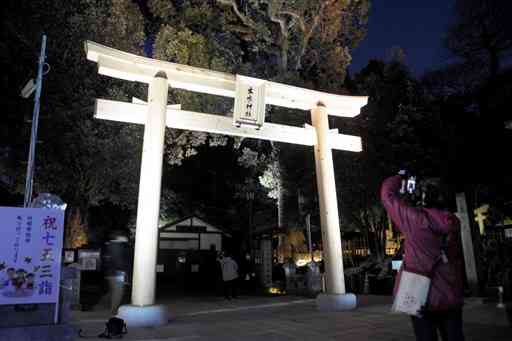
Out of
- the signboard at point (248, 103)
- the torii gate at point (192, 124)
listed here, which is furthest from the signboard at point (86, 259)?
the signboard at point (248, 103)

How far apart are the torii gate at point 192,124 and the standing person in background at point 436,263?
5.54 m

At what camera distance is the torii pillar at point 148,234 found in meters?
7.29

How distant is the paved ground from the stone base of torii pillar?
0.35m

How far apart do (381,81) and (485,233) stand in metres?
7.26

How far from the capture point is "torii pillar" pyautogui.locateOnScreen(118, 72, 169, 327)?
23.9 ft

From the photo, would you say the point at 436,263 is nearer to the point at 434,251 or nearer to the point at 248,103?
the point at 434,251

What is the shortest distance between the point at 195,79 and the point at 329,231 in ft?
14.8

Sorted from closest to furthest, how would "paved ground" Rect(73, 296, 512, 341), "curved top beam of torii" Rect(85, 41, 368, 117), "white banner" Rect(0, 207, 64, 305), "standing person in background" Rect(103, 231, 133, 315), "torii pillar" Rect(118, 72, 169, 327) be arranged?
"white banner" Rect(0, 207, 64, 305) < "paved ground" Rect(73, 296, 512, 341) < "torii pillar" Rect(118, 72, 169, 327) < "curved top beam of torii" Rect(85, 41, 368, 117) < "standing person in background" Rect(103, 231, 133, 315)

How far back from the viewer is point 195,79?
9039 millimetres

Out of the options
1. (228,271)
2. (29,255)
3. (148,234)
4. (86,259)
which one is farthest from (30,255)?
(228,271)

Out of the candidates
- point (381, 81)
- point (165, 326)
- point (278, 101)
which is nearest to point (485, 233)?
point (381, 81)

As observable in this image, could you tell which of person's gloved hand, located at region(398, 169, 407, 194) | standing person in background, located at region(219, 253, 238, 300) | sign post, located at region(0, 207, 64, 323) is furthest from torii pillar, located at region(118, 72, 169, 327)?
person's gloved hand, located at region(398, 169, 407, 194)

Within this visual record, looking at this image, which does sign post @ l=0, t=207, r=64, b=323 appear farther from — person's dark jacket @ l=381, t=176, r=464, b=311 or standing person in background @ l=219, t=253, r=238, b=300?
standing person in background @ l=219, t=253, r=238, b=300

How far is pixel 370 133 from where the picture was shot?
15.8 metres
